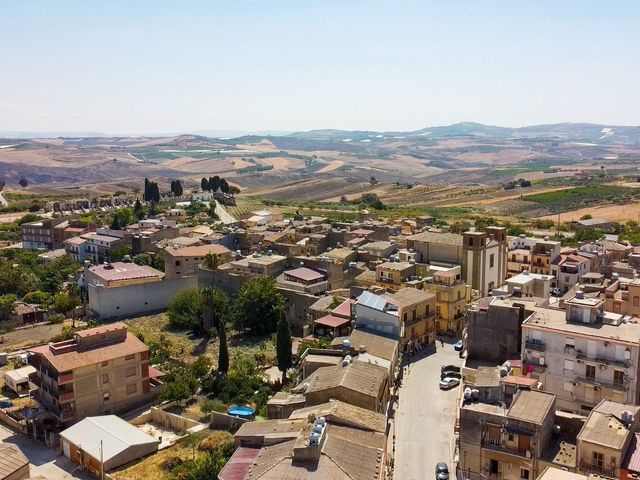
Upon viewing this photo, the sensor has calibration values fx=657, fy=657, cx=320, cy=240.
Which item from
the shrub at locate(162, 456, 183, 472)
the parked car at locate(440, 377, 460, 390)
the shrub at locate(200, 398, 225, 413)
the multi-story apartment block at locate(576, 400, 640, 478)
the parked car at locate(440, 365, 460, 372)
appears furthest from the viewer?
the parked car at locate(440, 365, 460, 372)

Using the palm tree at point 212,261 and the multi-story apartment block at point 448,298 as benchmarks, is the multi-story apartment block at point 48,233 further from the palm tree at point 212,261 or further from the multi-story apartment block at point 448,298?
the multi-story apartment block at point 448,298

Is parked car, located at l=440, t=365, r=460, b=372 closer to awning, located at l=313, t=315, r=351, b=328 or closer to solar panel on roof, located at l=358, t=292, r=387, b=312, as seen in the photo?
solar panel on roof, located at l=358, t=292, r=387, b=312

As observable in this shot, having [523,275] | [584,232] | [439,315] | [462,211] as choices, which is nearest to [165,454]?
[439,315]

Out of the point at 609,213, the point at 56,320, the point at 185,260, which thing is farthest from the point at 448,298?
the point at 609,213

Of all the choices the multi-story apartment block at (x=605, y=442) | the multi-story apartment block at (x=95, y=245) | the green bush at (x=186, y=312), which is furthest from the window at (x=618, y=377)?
the multi-story apartment block at (x=95, y=245)

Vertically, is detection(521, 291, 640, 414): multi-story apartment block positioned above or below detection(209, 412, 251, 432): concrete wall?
above

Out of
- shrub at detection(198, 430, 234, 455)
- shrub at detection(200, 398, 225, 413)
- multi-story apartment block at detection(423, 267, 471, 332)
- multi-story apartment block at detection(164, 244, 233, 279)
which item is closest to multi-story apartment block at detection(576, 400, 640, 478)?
shrub at detection(198, 430, 234, 455)
